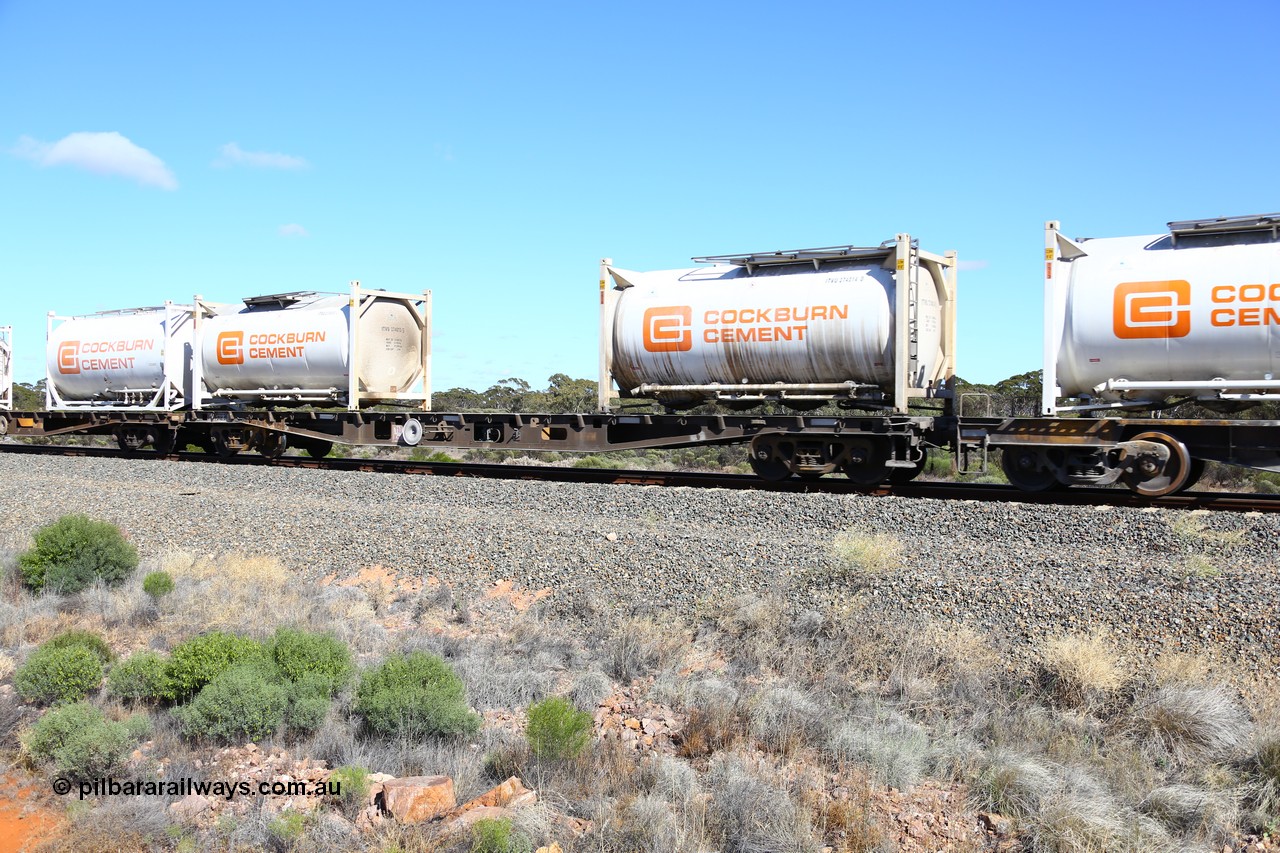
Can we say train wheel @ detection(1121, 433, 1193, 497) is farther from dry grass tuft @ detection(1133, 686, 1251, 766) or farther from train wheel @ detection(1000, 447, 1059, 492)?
dry grass tuft @ detection(1133, 686, 1251, 766)

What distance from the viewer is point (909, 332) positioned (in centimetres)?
1398

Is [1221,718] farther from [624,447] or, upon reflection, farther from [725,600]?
[624,447]

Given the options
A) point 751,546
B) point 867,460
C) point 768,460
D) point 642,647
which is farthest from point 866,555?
point 768,460

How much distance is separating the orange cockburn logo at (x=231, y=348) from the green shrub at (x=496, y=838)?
18899 mm

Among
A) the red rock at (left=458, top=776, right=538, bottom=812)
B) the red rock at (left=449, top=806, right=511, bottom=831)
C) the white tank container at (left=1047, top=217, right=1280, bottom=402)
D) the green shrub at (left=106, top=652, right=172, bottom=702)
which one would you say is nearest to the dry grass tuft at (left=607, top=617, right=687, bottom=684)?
the red rock at (left=458, top=776, right=538, bottom=812)

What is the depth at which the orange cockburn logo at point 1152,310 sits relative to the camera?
11727mm

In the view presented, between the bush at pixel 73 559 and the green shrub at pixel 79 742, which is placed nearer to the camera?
the green shrub at pixel 79 742

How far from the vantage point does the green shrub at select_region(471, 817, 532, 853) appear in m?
4.94

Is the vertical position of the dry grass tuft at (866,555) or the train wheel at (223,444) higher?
the train wheel at (223,444)

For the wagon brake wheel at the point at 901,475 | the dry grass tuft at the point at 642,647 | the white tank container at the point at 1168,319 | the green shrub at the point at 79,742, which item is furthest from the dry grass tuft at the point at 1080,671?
the wagon brake wheel at the point at 901,475

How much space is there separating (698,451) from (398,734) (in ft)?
71.5

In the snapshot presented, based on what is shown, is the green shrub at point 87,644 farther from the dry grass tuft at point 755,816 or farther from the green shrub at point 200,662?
the dry grass tuft at point 755,816

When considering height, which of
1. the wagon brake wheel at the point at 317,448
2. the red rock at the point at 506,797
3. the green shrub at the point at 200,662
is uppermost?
the wagon brake wheel at the point at 317,448

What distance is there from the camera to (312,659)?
7.41 m
